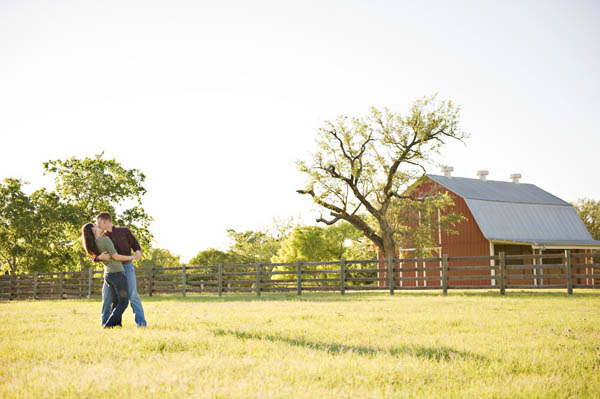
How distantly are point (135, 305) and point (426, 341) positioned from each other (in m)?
4.11

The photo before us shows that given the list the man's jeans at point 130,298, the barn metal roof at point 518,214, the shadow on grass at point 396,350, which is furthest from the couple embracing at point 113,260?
the barn metal roof at point 518,214

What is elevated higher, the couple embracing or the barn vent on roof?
the barn vent on roof

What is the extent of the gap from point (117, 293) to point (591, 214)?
5764 cm

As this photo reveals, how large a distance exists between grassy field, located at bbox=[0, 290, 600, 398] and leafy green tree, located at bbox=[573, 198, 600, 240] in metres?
53.2

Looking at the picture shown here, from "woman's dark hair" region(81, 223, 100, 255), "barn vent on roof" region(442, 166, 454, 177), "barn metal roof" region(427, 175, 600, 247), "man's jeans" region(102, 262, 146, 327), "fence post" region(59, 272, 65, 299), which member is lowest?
"fence post" region(59, 272, 65, 299)

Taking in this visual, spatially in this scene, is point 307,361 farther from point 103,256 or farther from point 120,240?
point 120,240

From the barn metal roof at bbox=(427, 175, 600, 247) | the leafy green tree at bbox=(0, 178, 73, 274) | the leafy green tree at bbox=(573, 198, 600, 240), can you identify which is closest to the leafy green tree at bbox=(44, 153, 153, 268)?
the leafy green tree at bbox=(0, 178, 73, 274)

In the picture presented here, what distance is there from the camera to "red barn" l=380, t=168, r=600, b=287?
31344 mm

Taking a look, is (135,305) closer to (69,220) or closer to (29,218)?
(69,220)

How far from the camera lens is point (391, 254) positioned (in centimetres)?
2773

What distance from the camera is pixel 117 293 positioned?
721cm

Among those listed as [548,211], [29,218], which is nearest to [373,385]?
[29,218]

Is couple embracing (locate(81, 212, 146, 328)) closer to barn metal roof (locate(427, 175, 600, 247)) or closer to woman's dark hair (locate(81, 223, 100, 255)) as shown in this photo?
woman's dark hair (locate(81, 223, 100, 255))

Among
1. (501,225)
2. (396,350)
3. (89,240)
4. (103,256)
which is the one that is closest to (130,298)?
(103,256)
